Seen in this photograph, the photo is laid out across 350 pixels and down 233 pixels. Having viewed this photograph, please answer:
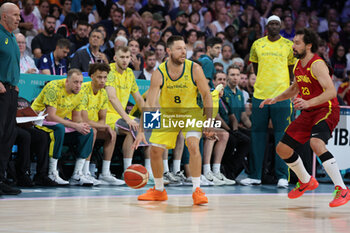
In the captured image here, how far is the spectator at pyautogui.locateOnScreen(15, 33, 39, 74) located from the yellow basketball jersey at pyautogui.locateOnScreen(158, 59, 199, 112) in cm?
304

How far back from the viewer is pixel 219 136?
9.95 m

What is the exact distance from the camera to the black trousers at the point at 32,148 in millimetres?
8297

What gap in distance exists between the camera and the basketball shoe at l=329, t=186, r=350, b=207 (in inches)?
251

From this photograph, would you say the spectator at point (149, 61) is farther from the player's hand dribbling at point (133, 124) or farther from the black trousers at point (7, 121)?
the black trousers at point (7, 121)

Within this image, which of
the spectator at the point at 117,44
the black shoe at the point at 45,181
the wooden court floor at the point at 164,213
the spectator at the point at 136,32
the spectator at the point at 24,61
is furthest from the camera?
the spectator at the point at 136,32

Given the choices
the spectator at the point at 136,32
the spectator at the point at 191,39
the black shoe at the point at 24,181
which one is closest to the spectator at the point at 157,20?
the spectator at the point at 191,39

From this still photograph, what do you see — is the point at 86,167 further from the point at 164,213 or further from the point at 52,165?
the point at 164,213

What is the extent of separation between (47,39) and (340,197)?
6.68 metres

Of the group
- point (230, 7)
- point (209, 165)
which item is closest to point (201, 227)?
point (209, 165)

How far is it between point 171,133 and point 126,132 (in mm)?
2530

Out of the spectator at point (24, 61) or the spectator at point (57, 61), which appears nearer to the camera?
the spectator at point (24, 61)

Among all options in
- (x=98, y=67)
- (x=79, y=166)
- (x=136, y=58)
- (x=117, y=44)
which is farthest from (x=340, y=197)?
(x=117, y=44)

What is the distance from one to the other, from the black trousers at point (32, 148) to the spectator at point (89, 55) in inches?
66.3

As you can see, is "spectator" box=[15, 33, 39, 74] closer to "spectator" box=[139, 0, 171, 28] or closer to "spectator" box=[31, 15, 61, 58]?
"spectator" box=[31, 15, 61, 58]
